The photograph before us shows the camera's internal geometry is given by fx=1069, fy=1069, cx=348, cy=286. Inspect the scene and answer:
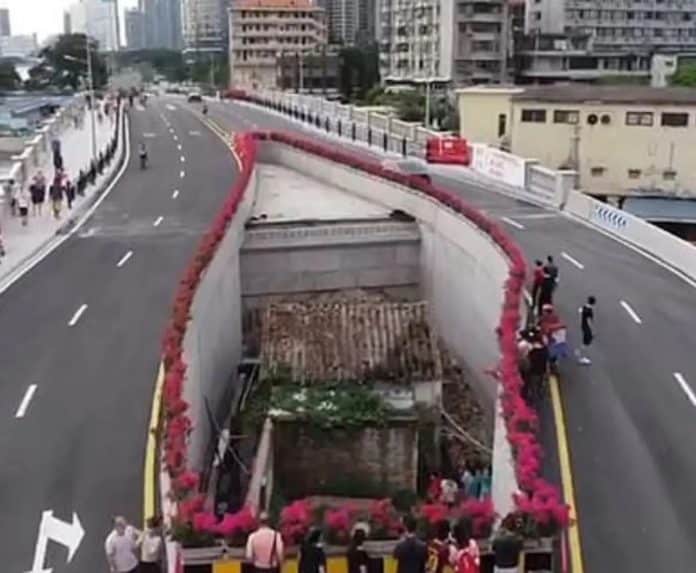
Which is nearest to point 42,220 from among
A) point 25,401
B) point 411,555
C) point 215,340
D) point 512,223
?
point 215,340

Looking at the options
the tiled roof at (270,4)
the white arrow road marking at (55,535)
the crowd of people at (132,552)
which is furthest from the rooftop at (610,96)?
the tiled roof at (270,4)

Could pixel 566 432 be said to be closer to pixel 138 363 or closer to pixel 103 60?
pixel 138 363

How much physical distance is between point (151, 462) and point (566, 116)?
48223 millimetres

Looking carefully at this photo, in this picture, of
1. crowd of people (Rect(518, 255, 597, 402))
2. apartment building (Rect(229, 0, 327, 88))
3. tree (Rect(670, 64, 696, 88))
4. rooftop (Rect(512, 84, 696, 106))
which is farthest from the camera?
apartment building (Rect(229, 0, 327, 88))

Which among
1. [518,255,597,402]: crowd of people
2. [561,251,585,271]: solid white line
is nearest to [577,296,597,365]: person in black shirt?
[518,255,597,402]: crowd of people

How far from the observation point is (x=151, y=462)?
56.2 feet

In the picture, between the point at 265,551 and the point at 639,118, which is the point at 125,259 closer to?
the point at 265,551

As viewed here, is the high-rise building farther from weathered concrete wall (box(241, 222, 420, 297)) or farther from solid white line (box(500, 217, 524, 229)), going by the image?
weathered concrete wall (box(241, 222, 420, 297))

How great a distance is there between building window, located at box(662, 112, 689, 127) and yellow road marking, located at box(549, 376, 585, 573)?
1647 inches

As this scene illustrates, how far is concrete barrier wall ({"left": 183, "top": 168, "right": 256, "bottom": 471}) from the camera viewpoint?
19.1 m

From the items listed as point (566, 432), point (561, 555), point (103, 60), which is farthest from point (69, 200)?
point (103, 60)

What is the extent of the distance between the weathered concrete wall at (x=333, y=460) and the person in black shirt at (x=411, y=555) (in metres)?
8.82

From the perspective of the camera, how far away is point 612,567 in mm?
13750

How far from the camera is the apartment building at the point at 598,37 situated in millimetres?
105500
